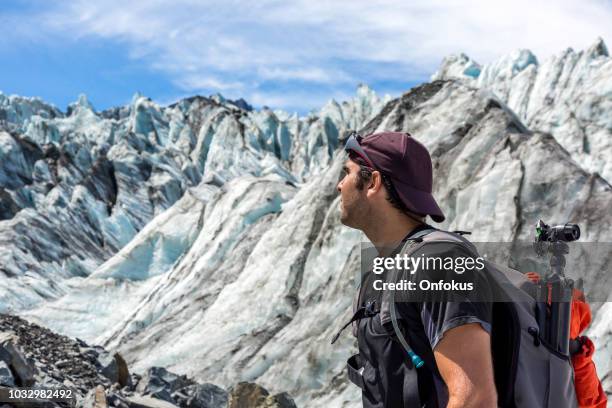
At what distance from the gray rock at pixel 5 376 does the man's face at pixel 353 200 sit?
24.5 feet

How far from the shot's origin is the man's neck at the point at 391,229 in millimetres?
2855

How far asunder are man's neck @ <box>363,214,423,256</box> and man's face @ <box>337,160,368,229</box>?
0.20ft

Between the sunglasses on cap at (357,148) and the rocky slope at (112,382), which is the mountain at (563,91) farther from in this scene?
the sunglasses on cap at (357,148)

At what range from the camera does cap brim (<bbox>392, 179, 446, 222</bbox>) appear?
9.12ft

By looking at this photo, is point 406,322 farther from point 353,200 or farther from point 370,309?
point 353,200

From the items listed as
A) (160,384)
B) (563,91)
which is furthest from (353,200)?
(563,91)

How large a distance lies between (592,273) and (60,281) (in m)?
32.3

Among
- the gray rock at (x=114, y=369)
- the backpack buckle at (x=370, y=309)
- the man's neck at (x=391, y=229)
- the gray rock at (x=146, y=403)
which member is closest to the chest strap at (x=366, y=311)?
the backpack buckle at (x=370, y=309)

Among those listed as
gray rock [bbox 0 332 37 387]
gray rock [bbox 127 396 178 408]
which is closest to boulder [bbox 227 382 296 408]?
gray rock [bbox 127 396 178 408]

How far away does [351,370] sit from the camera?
287 cm

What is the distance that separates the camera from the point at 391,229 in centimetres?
287

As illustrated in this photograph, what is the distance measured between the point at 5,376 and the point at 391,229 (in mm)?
7662

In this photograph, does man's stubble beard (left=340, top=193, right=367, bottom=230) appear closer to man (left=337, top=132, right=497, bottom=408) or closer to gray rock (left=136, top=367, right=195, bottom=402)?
man (left=337, top=132, right=497, bottom=408)

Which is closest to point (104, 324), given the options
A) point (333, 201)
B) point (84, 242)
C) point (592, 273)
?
point (333, 201)
